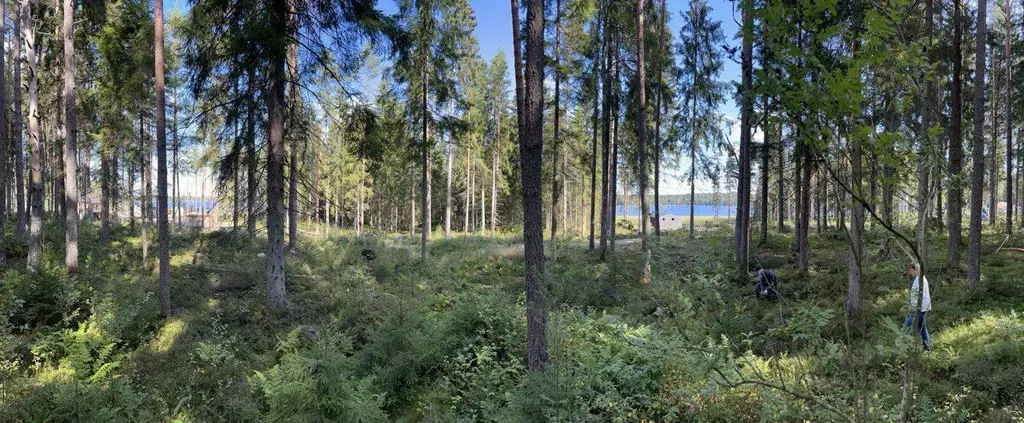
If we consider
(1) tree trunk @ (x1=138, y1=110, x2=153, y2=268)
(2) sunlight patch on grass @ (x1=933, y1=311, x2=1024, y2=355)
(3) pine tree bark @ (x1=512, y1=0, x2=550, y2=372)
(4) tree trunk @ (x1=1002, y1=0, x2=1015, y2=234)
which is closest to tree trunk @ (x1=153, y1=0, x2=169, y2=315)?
(1) tree trunk @ (x1=138, y1=110, x2=153, y2=268)

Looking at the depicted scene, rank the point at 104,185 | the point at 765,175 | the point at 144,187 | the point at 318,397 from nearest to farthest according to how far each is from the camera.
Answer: the point at 318,397
the point at 765,175
the point at 104,185
the point at 144,187

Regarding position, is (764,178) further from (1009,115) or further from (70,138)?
(70,138)

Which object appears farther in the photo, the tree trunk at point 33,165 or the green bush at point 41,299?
the tree trunk at point 33,165

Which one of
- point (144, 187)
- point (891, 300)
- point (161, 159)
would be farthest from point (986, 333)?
point (144, 187)

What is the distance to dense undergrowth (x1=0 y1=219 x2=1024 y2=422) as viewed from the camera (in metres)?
2.96

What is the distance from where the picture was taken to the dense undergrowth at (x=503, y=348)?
9.70 ft

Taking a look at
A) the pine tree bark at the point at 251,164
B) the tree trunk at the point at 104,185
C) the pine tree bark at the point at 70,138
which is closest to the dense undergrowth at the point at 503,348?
the pine tree bark at the point at 70,138

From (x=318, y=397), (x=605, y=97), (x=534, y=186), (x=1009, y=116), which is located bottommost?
(x=318, y=397)

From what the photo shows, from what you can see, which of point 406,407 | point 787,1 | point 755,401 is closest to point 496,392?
point 406,407

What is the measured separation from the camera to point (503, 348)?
25.0 feet

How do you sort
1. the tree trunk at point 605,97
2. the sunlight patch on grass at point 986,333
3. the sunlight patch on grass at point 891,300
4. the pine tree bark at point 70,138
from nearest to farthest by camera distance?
the sunlight patch on grass at point 986,333 → the sunlight patch on grass at point 891,300 → the pine tree bark at point 70,138 → the tree trunk at point 605,97

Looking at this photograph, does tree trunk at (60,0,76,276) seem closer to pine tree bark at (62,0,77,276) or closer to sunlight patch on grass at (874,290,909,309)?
pine tree bark at (62,0,77,276)

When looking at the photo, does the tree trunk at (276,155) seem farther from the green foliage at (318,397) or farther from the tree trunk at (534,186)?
the tree trunk at (534,186)

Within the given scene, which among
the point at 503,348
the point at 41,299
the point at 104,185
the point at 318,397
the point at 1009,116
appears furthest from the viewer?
the point at 1009,116
